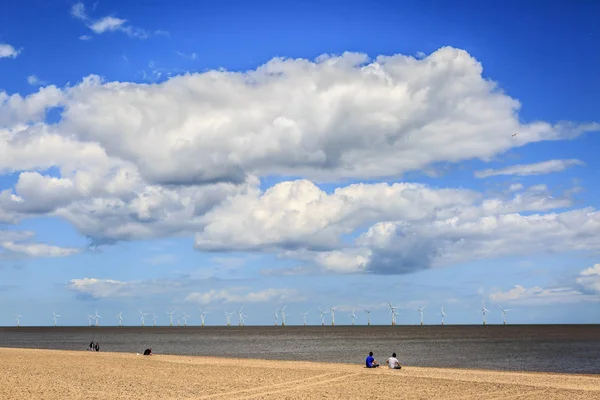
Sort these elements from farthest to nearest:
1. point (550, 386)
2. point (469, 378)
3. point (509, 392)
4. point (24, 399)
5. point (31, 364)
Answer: point (31, 364)
point (469, 378)
point (550, 386)
point (509, 392)
point (24, 399)

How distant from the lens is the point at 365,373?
5050 centimetres

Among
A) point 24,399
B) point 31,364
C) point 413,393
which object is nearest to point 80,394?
point 24,399

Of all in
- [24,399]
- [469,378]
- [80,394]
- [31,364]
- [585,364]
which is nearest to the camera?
[24,399]

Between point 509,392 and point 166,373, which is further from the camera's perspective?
point 166,373

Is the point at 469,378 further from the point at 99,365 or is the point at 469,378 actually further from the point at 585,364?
the point at 585,364

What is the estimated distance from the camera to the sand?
37.5 meters

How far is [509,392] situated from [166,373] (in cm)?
2622

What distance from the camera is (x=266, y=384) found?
4306 centimetres

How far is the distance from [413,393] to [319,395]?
5711mm

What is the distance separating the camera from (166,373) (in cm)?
5116

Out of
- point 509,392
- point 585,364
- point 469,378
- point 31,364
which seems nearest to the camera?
point 509,392

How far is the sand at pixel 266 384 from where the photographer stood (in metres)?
37.5

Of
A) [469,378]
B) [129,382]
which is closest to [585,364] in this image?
[469,378]

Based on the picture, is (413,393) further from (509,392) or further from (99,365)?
(99,365)
